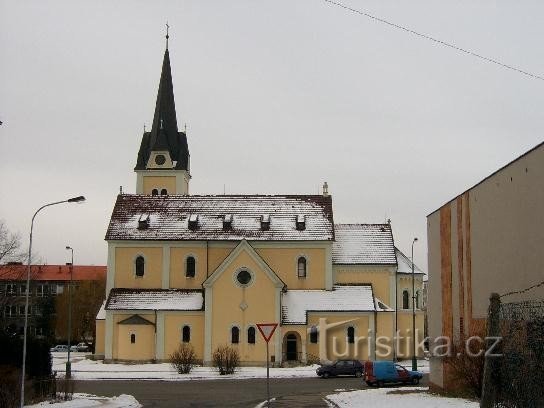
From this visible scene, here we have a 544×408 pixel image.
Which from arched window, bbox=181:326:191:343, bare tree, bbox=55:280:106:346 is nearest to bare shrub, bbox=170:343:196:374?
arched window, bbox=181:326:191:343

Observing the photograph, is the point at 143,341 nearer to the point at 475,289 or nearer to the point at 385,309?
the point at 385,309

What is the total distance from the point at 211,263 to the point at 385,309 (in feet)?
43.3

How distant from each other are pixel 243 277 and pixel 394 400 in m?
28.3

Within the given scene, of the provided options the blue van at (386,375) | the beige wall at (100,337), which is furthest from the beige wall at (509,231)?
the beige wall at (100,337)

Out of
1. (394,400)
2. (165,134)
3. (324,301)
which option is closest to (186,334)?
(324,301)

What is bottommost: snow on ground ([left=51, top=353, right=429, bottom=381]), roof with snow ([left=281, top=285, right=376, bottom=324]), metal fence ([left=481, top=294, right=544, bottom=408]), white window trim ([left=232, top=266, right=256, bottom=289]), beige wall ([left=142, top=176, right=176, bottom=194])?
snow on ground ([left=51, top=353, right=429, bottom=381])

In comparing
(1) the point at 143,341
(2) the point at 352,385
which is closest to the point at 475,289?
(2) the point at 352,385

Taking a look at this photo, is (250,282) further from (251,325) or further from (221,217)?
(221,217)

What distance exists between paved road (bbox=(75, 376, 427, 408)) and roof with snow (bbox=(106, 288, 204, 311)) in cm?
1409

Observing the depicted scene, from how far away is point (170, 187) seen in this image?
73.2 m

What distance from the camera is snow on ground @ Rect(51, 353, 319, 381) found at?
43.2m

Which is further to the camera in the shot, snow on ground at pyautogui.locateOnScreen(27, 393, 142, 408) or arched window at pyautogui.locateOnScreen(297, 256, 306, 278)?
arched window at pyautogui.locateOnScreen(297, 256, 306, 278)

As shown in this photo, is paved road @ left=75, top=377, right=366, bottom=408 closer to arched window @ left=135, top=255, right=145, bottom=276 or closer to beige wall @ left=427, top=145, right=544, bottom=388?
beige wall @ left=427, top=145, right=544, bottom=388

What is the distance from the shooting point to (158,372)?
46844 millimetres
